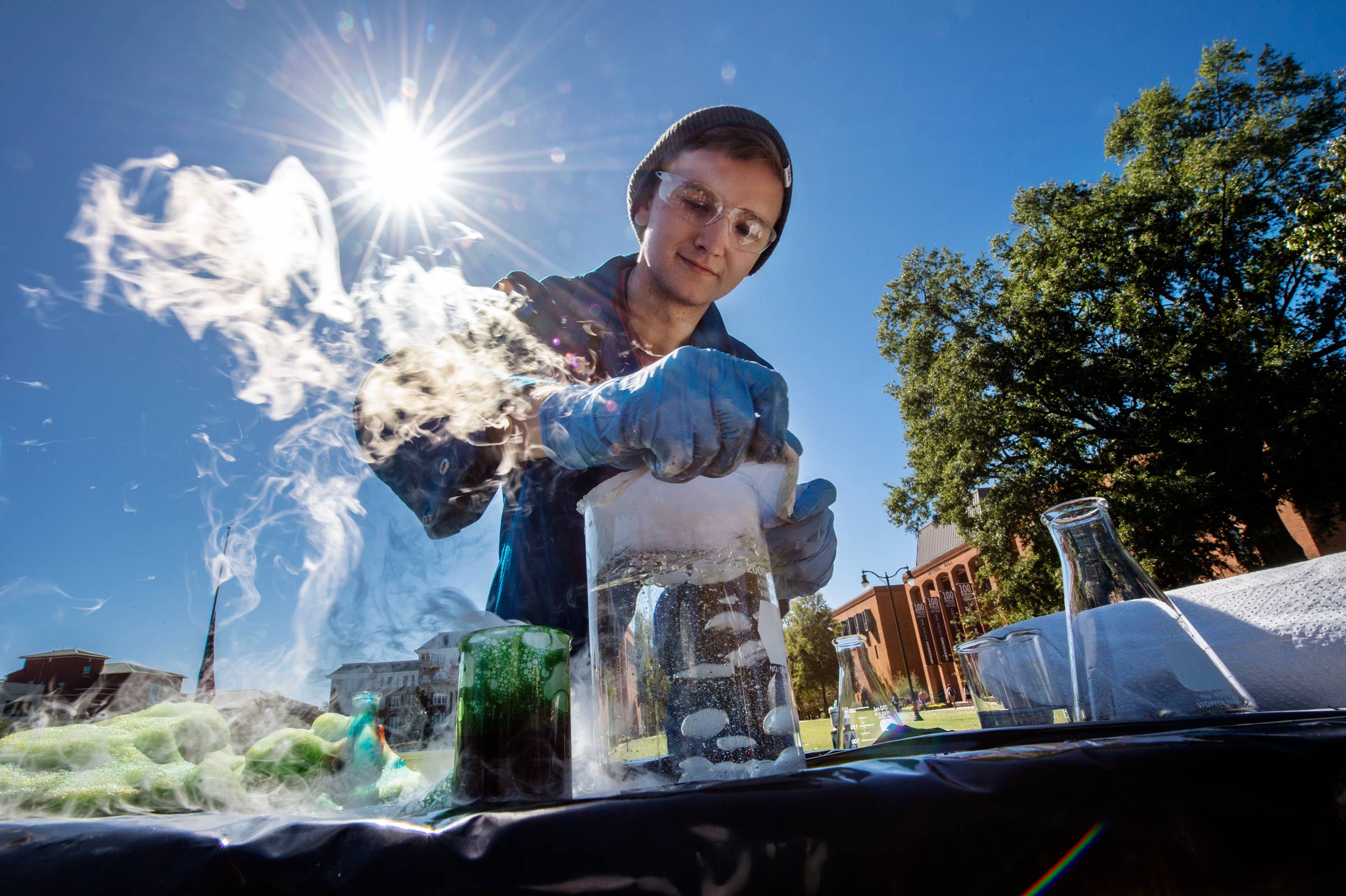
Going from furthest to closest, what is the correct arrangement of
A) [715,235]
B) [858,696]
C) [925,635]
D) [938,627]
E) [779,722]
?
[925,635]
[938,627]
[858,696]
[715,235]
[779,722]

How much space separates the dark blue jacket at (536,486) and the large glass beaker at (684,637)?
471 mm

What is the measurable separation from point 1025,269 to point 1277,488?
753 cm

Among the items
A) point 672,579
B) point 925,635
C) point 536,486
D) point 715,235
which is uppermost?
point 715,235

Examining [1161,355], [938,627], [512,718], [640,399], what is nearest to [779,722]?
[512,718]

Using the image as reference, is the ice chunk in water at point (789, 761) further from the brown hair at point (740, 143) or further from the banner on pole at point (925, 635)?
the banner on pole at point (925, 635)

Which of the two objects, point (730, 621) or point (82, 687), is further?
point (82, 687)

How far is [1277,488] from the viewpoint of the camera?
488 inches

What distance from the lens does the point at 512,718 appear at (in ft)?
2.67

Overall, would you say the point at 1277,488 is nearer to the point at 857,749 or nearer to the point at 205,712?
the point at 857,749

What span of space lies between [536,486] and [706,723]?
1.03 m

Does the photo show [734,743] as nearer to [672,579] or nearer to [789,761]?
[789,761]

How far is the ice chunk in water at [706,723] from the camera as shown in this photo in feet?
3.20

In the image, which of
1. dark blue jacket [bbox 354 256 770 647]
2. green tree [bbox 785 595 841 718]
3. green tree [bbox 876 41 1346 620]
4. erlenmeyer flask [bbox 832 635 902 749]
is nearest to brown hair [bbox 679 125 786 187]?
dark blue jacket [bbox 354 256 770 647]

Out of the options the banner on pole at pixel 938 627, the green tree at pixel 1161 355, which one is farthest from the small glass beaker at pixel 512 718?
the banner on pole at pixel 938 627
